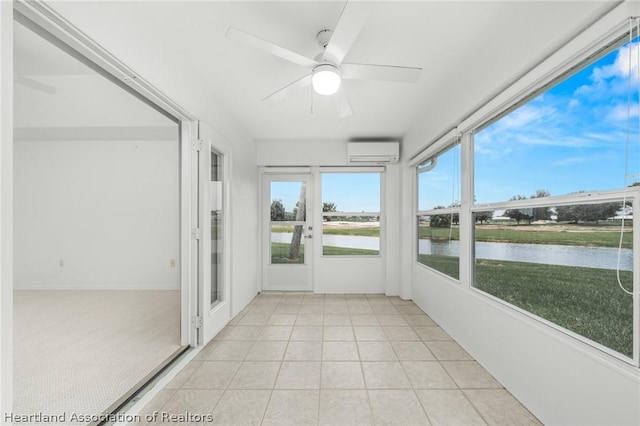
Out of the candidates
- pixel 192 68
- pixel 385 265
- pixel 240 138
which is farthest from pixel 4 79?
pixel 385 265

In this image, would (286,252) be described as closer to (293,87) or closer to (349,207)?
(349,207)

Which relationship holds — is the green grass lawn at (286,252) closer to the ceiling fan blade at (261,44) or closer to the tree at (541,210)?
the tree at (541,210)

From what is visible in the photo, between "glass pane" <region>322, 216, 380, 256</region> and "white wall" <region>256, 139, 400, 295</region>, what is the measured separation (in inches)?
4.4

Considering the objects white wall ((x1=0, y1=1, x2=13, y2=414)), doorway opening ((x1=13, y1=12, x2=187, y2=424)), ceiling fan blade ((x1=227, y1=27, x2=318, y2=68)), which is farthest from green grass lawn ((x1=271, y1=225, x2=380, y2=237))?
white wall ((x1=0, y1=1, x2=13, y2=414))

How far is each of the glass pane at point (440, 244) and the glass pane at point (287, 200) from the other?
195 centimetres

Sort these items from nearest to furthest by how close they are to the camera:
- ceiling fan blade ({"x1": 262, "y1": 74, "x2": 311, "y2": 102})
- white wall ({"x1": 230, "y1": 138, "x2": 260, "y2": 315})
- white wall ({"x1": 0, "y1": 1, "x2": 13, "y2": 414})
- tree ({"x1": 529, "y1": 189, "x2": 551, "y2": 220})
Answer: white wall ({"x1": 0, "y1": 1, "x2": 13, "y2": 414}) → tree ({"x1": 529, "y1": 189, "x2": 551, "y2": 220}) → ceiling fan blade ({"x1": 262, "y1": 74, "x2": 311, "y2": 102}) → white wall ({"x1": 230, "y1": 138, "x2": 260, "y2": 315})

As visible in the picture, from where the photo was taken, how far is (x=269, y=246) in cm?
475

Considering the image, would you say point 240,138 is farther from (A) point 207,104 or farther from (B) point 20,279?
(B) point 20,279

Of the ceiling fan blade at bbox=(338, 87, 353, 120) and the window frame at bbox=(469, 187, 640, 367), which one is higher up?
the ceiling fan blade at bbox=(338, 87, 353, 120)

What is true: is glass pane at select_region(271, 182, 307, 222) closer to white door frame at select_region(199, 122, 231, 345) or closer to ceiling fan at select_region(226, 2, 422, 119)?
white door frame at select_region(199, 122, 231, 345)

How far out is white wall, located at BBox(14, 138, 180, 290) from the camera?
4648 millimetres

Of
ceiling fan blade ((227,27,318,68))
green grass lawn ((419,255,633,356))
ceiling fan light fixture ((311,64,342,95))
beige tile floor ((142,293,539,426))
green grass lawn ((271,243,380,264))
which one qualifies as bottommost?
beige tile floor ((142,293,539,426))

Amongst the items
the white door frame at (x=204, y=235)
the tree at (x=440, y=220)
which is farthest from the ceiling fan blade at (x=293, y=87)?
the tree at (x=440, y=220)

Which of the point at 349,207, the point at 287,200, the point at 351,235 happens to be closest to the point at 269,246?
the point at 287,200
